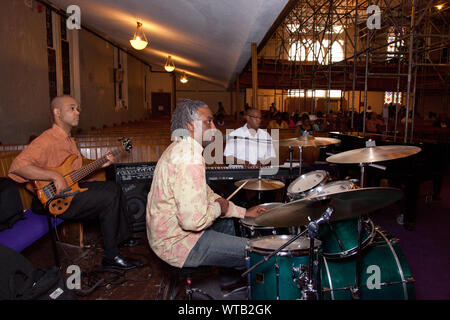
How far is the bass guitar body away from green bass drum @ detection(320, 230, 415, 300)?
2.19 m

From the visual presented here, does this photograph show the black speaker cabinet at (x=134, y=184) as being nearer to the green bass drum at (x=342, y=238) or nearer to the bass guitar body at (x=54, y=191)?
the bass guitar body at (x=54, y=191)

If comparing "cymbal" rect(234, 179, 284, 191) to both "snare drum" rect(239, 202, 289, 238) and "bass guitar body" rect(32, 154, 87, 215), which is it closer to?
"snare drum" rect(239, 202, 289, 238)

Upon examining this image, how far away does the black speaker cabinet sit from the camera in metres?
3.89

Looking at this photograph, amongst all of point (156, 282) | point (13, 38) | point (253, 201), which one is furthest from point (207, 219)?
point (13, 38)

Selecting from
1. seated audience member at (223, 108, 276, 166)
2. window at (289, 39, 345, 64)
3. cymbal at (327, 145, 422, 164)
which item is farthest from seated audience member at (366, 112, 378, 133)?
cymbal at (327, 145, 422, 164)

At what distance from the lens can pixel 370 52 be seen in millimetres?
5531

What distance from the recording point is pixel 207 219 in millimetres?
1782

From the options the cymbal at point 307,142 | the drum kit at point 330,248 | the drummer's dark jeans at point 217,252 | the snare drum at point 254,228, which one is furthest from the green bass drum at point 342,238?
the cymbal at point 307,142

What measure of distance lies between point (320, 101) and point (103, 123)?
13499 millimetres

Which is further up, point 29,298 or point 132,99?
point 132,99

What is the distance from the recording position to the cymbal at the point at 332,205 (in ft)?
5.03

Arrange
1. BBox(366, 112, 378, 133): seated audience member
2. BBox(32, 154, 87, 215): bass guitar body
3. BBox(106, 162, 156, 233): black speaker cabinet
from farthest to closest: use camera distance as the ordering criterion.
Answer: BBox(366, 112, 378, 133): seated audience member, BBox(106, 162, 156, 233): black speaker cabinet, BBox(32, 154, 87, 215): bass guitar body

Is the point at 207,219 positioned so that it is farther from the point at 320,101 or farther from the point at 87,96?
the point at 320,101
